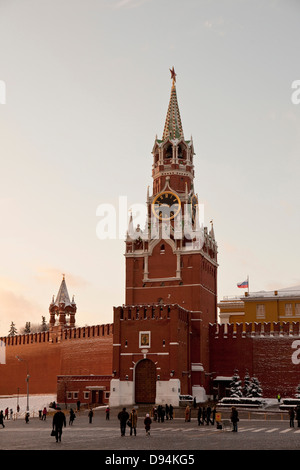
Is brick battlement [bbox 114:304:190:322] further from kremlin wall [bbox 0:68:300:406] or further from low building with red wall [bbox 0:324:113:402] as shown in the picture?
low building with red wall [bbox 0:324:113:402]

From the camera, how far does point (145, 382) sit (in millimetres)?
52656

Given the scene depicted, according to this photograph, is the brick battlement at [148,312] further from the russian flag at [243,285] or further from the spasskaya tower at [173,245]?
the russian flag at [243,285]

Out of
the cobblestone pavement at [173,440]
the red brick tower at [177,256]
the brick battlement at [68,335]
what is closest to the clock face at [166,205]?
the red brick tower at [177,256]

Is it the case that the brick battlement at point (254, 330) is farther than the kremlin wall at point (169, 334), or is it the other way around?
the brick battlement at point (254, 330)

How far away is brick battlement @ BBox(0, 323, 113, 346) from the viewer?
61844 millimetres

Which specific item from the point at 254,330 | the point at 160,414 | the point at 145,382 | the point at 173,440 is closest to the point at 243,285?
the point at 254,330

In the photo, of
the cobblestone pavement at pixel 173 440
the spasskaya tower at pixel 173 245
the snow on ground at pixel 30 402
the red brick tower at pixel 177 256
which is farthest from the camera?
the snow on ground at pixel 30 402

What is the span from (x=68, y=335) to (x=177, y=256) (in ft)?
49.8

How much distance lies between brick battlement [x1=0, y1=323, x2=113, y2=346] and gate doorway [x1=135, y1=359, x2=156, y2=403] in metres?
8.78

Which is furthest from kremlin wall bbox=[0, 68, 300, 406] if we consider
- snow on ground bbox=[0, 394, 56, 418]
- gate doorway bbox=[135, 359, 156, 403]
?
snow on ground bbox=[0, 394, 56, 418]

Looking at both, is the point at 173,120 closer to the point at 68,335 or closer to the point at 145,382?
the point at 68,335

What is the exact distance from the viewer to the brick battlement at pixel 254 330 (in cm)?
5800
